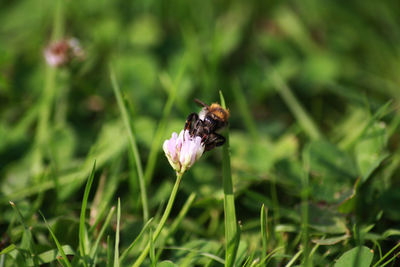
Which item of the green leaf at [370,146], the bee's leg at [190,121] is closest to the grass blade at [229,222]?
the bee's leg at [190,121]

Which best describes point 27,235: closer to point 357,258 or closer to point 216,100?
point 357,258

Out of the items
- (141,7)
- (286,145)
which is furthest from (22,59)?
(286,145)

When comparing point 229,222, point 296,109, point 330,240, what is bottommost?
point 330,240

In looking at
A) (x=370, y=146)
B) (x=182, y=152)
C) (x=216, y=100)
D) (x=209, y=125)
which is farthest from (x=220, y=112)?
(x=216, y=100)

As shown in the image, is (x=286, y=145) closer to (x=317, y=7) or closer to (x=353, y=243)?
(x=353, y=243)

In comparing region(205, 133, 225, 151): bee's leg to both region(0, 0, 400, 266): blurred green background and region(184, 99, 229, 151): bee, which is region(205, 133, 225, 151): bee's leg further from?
A: region(0, 0, 400, 266): blurred green background

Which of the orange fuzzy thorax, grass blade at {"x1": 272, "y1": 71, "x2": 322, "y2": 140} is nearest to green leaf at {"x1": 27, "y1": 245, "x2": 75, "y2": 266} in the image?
the orange fuzzy thorax

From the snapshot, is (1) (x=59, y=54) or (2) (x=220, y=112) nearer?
(2) (x=220, y=112)
